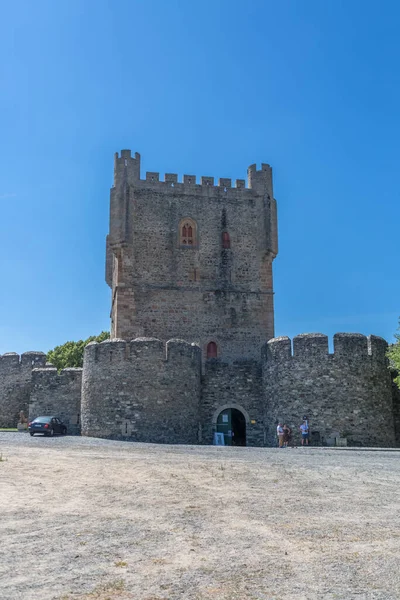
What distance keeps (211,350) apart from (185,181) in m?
9.34

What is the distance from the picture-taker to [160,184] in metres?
33.6

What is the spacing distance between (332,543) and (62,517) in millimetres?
3618

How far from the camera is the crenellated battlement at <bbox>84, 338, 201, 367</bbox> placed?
25.0m

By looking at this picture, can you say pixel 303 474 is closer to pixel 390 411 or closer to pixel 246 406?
pixel 390 411

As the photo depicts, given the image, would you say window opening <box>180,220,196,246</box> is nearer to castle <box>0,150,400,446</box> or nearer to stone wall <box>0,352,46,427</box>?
castle <box>0,150,400,446</box>

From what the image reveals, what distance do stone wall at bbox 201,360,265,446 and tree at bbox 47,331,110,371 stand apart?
22044 mm

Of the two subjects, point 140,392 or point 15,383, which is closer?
point 140,392

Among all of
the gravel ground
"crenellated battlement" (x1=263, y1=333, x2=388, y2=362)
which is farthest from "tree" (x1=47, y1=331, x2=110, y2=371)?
the gravel ground

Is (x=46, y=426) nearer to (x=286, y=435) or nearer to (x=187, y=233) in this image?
(x=286, y=435)

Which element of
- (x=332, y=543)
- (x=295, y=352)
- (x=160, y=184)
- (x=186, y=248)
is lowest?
(x=332, y=543)

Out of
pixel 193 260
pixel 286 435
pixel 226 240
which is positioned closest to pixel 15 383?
pixel 193 260

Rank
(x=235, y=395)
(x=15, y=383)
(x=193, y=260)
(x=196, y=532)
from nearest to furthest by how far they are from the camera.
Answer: (x=196, y=532), (x=235, y=395), (x=15, y=383), (x=193, y=260)

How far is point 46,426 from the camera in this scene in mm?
25531

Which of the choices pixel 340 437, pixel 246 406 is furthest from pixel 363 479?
pixel 246 406
